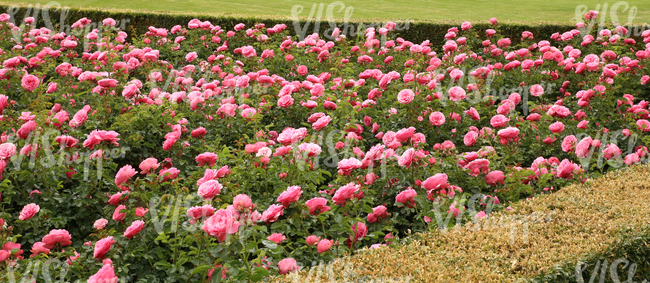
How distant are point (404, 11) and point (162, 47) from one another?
294 inches

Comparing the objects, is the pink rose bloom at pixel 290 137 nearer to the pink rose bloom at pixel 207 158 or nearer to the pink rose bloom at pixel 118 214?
the pink rose bloom at pixel 207 158

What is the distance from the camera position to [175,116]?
4.27 meters

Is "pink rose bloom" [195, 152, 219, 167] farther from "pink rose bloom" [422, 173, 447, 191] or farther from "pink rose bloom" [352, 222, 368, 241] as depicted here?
"pink rose bloom" [422, 173, 447, 191]

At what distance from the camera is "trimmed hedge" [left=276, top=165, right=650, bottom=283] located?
2346 mm

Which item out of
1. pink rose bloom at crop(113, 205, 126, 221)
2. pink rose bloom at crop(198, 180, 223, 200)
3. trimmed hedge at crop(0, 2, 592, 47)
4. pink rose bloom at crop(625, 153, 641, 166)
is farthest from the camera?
trimmed hedge at crop(0, 2, 592, 47)

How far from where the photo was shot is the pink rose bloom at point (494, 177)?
11.3 feet

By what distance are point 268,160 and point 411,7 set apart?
1131 centimetres

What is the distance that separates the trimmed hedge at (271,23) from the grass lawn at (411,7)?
7.61 ft

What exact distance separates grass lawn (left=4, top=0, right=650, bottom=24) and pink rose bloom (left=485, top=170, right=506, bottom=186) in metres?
9.06

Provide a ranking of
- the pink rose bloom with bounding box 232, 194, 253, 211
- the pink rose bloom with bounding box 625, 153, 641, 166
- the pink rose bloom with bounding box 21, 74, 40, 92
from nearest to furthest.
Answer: the pink rose bloom with bounding box 232, 194, 253, 211 < the pink rose bloom with bounding box 625, 153, 641, 166 < the pink rose bloom with bounding box 21, 74, 40, 92

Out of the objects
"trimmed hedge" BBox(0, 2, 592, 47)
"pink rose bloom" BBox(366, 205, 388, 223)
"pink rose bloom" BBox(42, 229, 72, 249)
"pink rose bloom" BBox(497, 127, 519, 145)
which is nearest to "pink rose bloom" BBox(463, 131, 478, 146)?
"pink rose bloom" BBox(497, 127, 519, 145)

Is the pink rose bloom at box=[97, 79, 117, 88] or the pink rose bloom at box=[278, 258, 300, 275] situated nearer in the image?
the pink rose bloom at box=[278, 258, 300, 275]

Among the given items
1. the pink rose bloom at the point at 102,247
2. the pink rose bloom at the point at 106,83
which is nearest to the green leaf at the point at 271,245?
the pink rose bloom at the point at 102,247

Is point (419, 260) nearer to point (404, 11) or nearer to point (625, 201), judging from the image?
point (625, 201)
